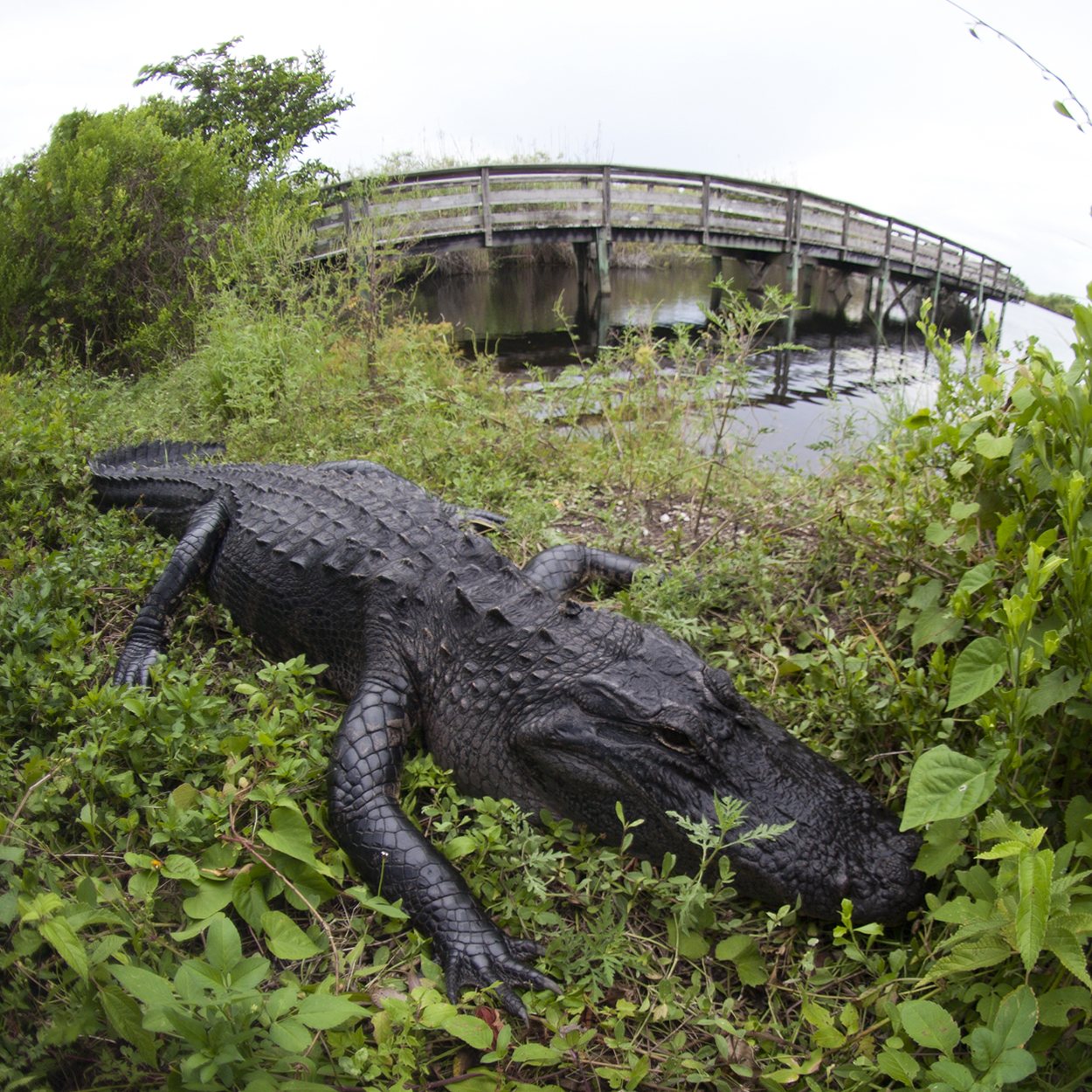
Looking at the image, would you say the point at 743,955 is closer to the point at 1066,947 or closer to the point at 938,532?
the point at 1066,947

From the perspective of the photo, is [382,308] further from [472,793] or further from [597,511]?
[472,793]

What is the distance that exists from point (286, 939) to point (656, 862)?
1.13 m

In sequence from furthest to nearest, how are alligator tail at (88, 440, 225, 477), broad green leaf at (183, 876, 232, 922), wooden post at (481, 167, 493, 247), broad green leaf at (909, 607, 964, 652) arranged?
wooden post at (481, 167, 493, 247)
alligator tail at (88, 440, 225, 477)
broad green leaf at (909, 607, 964, 652)
broad green leaf at (183, 876, 232, 922)

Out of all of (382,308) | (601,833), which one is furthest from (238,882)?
(382,308)

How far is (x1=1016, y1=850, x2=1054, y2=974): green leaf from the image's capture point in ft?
4.63

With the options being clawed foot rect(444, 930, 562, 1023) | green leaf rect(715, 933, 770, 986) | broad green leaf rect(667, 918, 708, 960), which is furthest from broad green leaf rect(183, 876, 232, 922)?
green leaf rect(715, 933, 770, 986)

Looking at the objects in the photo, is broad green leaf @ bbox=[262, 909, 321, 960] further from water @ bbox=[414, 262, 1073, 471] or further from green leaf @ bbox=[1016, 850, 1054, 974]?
water @ bbox=[414, 262, 1073, 471]

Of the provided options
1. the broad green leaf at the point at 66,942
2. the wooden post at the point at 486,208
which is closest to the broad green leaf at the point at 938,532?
the broad green leaf at the point at 66,942

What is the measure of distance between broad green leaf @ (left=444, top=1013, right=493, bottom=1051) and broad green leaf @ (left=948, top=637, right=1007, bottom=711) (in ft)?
4.72

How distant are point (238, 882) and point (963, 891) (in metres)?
2.07

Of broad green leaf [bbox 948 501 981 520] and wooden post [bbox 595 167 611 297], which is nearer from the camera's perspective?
broad green leaf [bbox 948 501 981 520]

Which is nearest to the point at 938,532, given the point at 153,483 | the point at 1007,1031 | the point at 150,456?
the point at 1007,1031

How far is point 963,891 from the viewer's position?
198 centimetres

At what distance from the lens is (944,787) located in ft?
5.81
